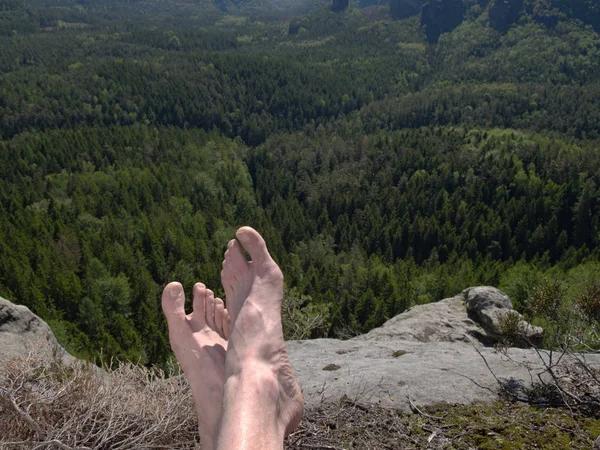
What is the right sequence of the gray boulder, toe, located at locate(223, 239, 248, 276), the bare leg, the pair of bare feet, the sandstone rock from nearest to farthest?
the bare leg, the pair of bare feet, toe, located at locate(223, 239, 248, 276), the sandstone rock, the gray boulder

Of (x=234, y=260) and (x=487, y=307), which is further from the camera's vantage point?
(x=487, y=307)

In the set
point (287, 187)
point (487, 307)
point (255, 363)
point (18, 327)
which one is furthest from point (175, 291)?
point (287, 187)

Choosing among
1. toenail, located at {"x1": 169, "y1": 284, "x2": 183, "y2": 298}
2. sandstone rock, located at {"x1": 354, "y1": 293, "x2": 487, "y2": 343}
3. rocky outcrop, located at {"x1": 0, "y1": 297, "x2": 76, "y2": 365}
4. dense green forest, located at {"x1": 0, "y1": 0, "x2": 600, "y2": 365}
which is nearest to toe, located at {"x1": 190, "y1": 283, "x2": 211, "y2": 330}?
toenail, located at {"x1": 169, "y1": 284, "x2": 183, "y2": 298}

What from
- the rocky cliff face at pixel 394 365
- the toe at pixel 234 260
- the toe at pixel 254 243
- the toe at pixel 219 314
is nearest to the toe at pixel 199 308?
the toe at pixel 219 314

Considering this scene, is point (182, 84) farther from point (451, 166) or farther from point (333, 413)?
point (333, 413)

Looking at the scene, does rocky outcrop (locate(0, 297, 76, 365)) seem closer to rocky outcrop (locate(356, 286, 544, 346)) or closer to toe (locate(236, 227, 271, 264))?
toe (locate(236, 227, 271, 264))

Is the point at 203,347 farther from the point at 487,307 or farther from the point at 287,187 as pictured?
the point at 287,187
